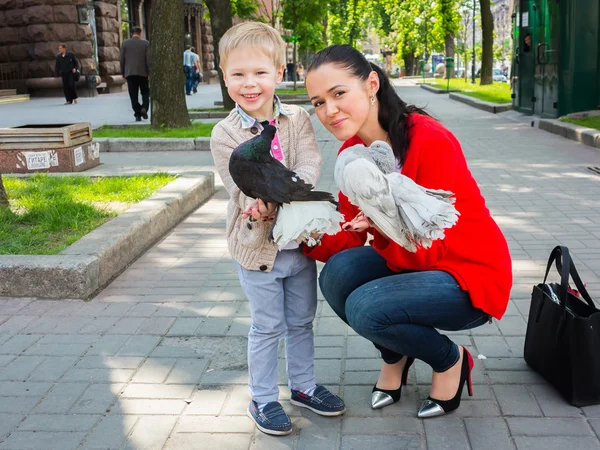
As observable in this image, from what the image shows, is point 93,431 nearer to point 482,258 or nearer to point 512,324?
point 482,258

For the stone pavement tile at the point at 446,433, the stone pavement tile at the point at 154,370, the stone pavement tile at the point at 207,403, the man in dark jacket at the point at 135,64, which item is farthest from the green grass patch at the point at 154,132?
the stone pavement tile at the point at 446,433

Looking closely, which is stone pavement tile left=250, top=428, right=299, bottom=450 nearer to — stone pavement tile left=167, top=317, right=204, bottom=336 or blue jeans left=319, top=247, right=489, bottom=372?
blue jeans left=319, top=247, right=489, bottom=372

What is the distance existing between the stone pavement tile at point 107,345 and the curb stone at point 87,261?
790 mm

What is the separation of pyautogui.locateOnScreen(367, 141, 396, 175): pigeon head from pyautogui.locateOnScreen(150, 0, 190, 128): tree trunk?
1080 centimetres

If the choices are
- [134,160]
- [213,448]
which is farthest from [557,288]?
[134,160]

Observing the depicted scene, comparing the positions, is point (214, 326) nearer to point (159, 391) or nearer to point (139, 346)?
point (139, 346)

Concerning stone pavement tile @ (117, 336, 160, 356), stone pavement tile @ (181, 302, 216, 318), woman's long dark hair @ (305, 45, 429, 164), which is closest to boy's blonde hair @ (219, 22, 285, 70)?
woman's long dark hair @ (305, 45, 429, 164)

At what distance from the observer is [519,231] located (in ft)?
20.8

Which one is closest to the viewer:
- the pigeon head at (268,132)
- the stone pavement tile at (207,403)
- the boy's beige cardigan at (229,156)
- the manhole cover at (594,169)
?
the pigeon head at (268,132)

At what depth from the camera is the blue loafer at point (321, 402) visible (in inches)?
123

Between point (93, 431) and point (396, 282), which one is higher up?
point (396, 282)

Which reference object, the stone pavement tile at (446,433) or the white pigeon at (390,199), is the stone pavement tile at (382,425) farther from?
the white pigeon at (390,199)

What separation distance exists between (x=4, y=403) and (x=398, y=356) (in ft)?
6.08

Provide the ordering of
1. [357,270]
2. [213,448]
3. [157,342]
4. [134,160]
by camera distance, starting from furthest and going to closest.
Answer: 1. [134,160]
2. [157,342]
3. [357,270]
4. [213,448]
